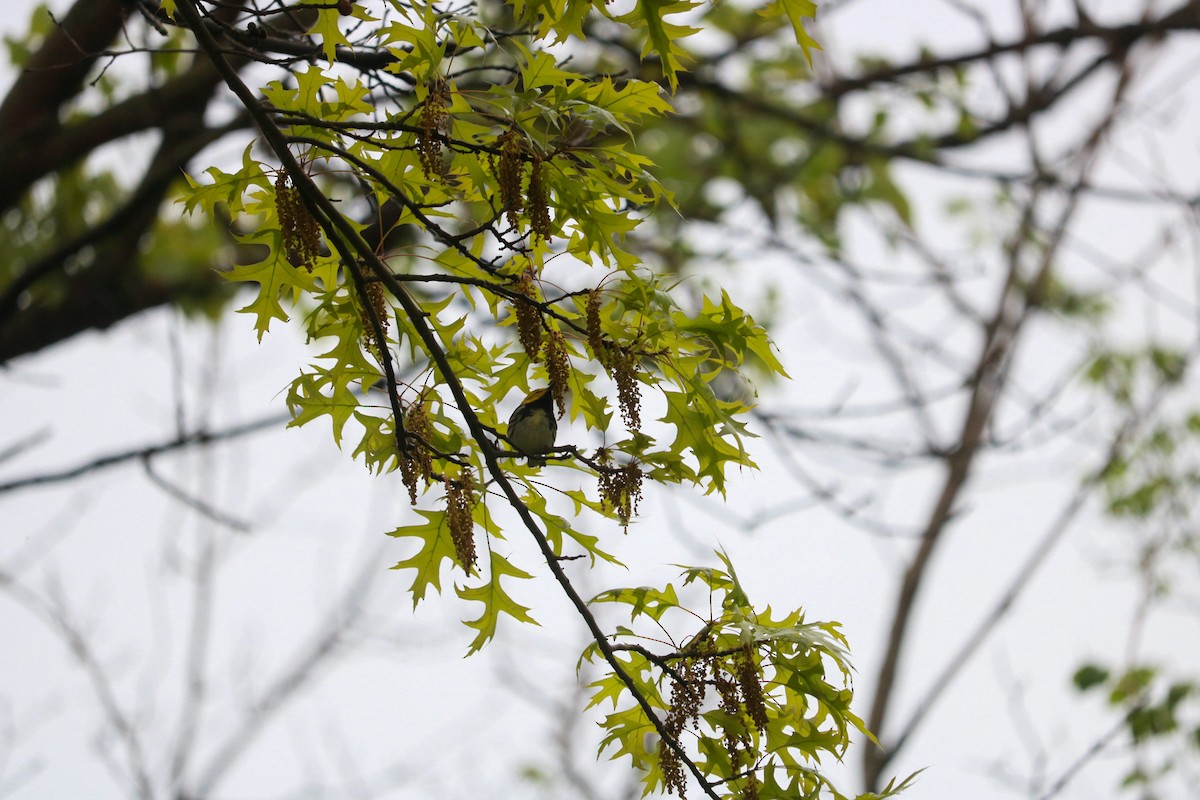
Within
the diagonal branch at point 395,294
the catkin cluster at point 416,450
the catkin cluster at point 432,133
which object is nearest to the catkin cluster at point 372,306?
the diagonal branch at point 395,294

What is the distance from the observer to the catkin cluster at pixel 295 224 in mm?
2246

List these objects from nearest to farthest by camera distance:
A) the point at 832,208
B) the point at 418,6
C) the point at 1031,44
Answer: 1. the point at 418,6
2. the point at 1031,44
3. the point at 832,208

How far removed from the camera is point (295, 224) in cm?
230

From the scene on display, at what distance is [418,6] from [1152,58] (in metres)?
8.59

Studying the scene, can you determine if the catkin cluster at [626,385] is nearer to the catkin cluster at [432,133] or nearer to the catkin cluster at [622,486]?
the catkin cluster at [622,486]

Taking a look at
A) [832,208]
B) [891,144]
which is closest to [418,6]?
[832,208]

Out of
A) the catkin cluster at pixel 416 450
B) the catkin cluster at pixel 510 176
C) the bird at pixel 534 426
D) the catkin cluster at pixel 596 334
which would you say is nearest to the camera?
the catkin cluster at pixel 510 176

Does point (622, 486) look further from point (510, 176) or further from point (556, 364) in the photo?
point (510, 176)

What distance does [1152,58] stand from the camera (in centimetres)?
893

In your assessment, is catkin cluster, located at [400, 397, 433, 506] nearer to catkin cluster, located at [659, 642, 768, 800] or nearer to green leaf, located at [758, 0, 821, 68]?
catkin cluster, located at [659, 642, 768, 800]

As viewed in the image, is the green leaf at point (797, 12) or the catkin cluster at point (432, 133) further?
the green leaf at point (797, 12)

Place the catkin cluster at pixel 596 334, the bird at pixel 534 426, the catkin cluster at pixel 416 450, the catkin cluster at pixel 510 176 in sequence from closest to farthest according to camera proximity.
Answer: the catkin cluster at pixel 510 176, the catkin cluster at pixel 596 334, the catkin cluster at pixel 416 450, the bird at pixel 534 426

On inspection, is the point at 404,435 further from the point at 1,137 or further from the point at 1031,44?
the point at 1031,44

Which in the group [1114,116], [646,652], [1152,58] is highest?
[1152,58]
